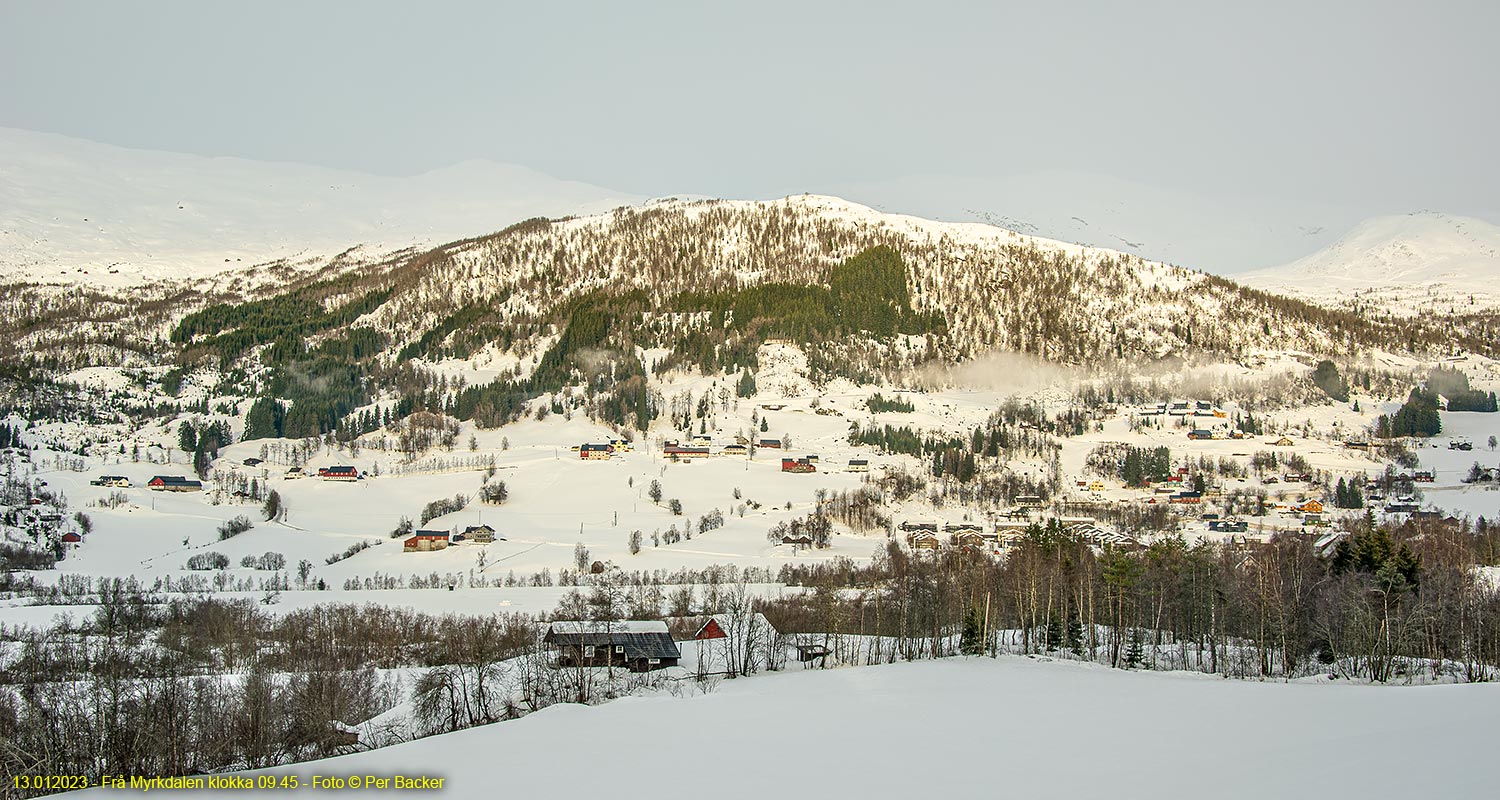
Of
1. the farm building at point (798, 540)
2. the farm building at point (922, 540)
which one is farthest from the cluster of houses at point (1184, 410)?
the farm building at point (798, 540)

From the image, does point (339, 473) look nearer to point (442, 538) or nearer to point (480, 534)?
point (442, 538)

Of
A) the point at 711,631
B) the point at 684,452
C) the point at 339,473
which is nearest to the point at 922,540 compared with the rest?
the point at 711,631

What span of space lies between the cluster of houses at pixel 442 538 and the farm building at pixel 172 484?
49.2 metres

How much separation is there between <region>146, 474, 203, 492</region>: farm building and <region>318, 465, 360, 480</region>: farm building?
16474 millimetres

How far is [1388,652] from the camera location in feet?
165

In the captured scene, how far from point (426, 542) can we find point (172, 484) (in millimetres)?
56546

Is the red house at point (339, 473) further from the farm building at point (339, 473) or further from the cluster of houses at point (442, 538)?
the cluster of houses at point (442, 538)

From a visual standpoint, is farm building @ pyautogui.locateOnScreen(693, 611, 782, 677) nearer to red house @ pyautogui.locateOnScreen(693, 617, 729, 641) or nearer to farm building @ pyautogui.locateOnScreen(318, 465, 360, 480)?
red house @ pyautogui.locateOnScreen(693, 617, 729, 641)

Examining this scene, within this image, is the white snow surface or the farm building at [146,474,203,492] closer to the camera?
the white snow surface

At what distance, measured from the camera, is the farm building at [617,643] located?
59031mm

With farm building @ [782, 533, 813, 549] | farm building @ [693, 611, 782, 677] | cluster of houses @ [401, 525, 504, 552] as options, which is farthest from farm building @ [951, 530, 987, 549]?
cluster of houses @ [401, 525, 504, 552]

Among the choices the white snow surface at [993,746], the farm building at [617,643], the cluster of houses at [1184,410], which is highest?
the cluster of houses at [1184,410]

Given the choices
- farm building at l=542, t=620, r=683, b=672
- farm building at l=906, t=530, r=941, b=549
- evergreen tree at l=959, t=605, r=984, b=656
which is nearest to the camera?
farm building at l=542, t=620, r=683, b=672

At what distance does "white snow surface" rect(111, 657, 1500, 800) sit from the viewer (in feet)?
80.8
